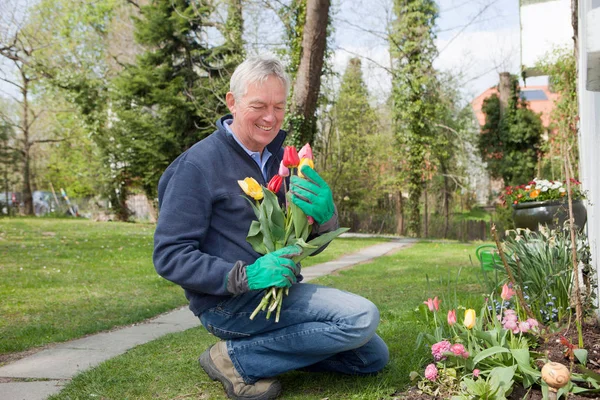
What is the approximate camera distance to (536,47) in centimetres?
1431

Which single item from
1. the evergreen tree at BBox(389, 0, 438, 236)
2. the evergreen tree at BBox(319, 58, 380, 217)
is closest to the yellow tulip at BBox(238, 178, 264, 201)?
the evergreen tree at BBox(389, 0, 438, 236)

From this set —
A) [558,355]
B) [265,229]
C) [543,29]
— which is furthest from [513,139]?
[265,229]

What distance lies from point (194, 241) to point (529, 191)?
252 inches

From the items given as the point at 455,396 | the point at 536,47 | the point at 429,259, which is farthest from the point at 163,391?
the point at 536,47

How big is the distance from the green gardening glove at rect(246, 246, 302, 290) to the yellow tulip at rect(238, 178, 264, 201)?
269 millimetres

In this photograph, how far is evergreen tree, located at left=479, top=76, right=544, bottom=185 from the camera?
21.2 meters

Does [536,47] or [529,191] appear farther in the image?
[536,47]

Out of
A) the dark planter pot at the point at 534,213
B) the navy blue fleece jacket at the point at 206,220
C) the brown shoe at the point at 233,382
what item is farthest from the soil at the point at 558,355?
the dark planter pot at the point at 534,213

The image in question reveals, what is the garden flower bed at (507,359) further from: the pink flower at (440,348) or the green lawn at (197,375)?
the green lawn at (197,375)

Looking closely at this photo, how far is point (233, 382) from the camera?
8.73ft

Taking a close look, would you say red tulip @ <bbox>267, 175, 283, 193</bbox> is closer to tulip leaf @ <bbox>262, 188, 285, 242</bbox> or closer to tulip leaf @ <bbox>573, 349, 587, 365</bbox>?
tulip leaf @ <bbox>262, 188, 285, 242</bbox>

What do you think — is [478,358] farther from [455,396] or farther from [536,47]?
[536,47]

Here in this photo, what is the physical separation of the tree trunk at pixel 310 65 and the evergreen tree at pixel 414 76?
5.43 meters

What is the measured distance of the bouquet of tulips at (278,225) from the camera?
2523 millimetres
